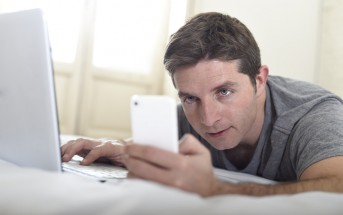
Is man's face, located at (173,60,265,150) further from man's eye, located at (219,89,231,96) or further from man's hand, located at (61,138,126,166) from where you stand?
man's hand, located at (61,138,126,166)

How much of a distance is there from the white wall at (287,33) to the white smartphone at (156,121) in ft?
6.22

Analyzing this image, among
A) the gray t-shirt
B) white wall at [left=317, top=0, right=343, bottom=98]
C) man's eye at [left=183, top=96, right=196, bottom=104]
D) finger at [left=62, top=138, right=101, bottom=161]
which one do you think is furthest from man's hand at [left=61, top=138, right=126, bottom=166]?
white wall at [left=317, top=0, right=343, bottom=98]

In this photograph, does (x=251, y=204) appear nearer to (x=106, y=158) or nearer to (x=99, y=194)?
(x=99, y=194)

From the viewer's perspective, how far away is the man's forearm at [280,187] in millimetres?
445

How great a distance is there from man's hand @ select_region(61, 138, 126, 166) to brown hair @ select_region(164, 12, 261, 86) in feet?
0.87

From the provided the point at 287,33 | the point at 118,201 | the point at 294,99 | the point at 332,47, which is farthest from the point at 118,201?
the point at 287,33

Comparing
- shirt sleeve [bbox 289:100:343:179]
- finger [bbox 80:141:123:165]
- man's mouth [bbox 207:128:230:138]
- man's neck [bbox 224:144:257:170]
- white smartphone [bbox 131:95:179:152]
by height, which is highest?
white smartphone [bbox 131:95:179:152]

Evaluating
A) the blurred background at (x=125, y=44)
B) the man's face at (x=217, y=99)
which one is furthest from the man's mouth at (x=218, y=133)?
the blurred background at (x=125, y=44)

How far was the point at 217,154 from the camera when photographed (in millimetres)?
1138

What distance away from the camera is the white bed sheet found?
32 cm

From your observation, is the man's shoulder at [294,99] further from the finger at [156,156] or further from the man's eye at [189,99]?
the finger at [156,156]

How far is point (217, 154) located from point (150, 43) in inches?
80.5

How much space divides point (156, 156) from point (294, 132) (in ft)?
1.94

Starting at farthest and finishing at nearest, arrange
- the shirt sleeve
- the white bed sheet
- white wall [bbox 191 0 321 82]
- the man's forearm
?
white wall [bbox 191 0 321 82], the shirt sleeve, the man's forearm, the white bed sheet
